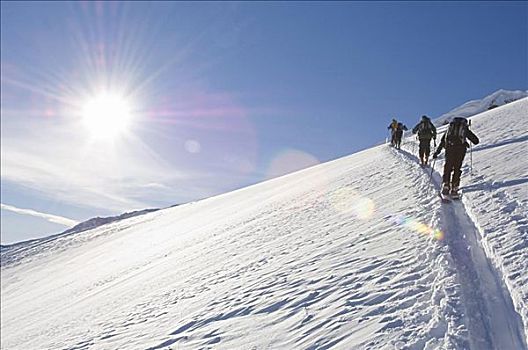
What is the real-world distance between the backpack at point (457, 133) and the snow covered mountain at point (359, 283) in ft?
3.70

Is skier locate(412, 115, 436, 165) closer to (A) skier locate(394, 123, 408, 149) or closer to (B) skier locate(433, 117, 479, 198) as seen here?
(B) skier locate(433, 117, 479, 198)

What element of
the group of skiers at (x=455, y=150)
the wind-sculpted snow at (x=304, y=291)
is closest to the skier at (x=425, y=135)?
the wind-sculpted snow at (x=304, y=291)

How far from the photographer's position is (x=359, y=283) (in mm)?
6160

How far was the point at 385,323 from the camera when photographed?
4754 mm

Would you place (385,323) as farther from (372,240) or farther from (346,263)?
(372,240)

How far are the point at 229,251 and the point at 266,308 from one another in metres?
6.73

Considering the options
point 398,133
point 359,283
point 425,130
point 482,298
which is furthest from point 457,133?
point 398,133

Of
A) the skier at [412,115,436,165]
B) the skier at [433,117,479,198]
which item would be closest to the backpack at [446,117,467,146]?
the skier at [433,117,479,198]

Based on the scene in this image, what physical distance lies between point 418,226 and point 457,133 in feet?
11.6

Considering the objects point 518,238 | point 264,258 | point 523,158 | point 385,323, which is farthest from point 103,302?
point 523,158

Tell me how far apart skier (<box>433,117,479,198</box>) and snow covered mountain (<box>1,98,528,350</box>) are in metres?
0.41

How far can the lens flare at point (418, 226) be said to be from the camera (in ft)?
23.3

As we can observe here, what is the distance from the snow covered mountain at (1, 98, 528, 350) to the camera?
4.64 m

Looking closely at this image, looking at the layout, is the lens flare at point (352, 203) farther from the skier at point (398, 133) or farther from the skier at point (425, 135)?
the skier at point (398, 133)
